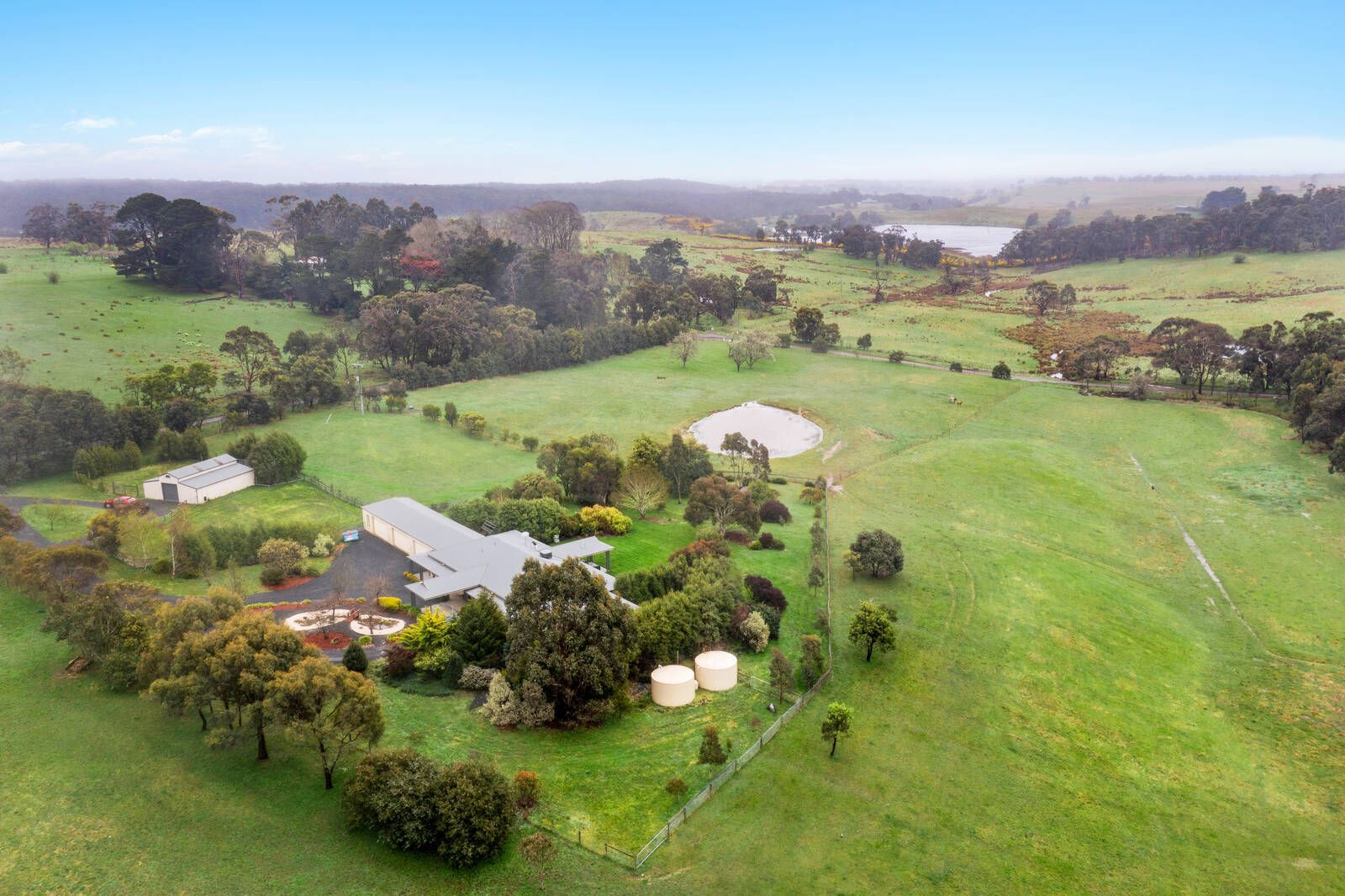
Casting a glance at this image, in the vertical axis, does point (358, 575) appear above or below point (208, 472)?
below

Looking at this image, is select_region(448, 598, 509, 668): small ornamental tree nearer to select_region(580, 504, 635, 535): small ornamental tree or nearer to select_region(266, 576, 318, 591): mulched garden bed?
select_region(266, 576, 318, 591): mulched garden bed

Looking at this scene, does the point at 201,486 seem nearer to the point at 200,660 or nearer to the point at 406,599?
the point at 406,599

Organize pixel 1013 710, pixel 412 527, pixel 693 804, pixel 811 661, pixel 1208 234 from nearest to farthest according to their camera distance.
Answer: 1. pixel 693 804
2. pixel 1013 710
3. pixel 811 661
4. pixel 412 527
5. pixel 1208 234

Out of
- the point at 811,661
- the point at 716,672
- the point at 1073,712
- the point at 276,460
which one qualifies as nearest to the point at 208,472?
the point at 276,460

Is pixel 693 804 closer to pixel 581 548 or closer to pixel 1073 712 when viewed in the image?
pixel 1073 712

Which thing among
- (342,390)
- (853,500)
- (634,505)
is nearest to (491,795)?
(634,505)

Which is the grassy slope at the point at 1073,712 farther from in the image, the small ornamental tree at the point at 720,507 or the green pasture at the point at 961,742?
the small ornamental tree at the point at 720,507

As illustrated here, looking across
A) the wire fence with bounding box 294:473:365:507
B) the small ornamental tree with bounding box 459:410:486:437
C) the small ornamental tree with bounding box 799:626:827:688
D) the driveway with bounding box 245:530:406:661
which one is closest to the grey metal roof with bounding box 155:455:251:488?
the wire fence with bounding box 294:473:365:507

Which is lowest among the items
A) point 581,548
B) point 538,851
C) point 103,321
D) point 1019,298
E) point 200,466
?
point 538,851
